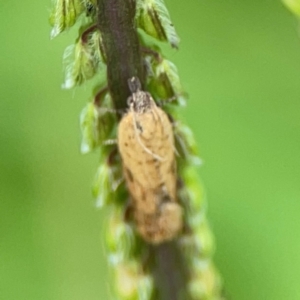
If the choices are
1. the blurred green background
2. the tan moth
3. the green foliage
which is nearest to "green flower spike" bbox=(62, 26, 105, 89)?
the green foliage

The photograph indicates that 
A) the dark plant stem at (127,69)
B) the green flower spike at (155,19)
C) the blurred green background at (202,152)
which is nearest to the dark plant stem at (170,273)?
the dark plant stem at (127,69)

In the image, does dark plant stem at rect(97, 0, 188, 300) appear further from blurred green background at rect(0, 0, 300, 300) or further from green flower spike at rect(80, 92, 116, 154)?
blurred green background at rect(0, 0, 300, 300)

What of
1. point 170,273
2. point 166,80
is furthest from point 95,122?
point 170,273

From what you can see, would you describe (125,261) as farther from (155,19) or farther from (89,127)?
(155,19)

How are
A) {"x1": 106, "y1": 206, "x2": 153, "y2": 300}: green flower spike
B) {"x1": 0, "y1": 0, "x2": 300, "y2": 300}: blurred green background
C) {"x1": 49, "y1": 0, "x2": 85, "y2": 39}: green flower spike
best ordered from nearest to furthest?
{"x1": 49, "y1": 0, "x2": 85, "y2": 39}: green flower spike, {"x1": 106, "y1": 206, "x2": 153, "y2": 300}: green flower spike, {"x1": 0, "y1": 0, "x2": 300, "y2": 300}: blurred green background

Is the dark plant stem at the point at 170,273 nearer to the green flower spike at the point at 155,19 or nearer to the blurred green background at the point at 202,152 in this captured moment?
the green flower spike at the point at 155,19

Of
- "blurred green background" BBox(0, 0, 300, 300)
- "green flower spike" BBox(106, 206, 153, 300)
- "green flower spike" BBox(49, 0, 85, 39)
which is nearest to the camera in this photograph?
"green flower spike" BBox(49, 0, 85, 39)
